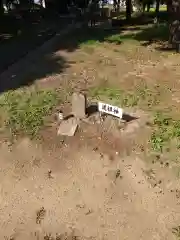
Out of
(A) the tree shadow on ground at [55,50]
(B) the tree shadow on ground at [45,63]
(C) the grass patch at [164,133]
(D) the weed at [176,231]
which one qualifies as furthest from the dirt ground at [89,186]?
(A) the tree shadow on ground at [55,50]

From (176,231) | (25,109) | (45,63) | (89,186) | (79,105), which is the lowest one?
(176,231)

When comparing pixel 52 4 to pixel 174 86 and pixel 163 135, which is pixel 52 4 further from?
pixel 163 135

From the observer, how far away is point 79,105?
34.9 ft

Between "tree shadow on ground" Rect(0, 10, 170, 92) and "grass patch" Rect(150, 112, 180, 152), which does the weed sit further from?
"tree shadow on ground" Rect(0, 10, 170, 92)

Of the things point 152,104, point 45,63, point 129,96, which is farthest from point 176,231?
point 45,63

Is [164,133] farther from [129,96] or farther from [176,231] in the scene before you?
[176,231]

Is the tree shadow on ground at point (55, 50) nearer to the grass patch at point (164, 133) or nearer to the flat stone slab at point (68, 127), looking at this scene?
the flat stone slab at point (68, 127)

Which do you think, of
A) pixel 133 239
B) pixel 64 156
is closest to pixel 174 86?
pixel 64 156

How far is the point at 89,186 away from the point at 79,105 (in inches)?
105

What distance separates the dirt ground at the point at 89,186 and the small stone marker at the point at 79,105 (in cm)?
29

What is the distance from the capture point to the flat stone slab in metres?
10.4

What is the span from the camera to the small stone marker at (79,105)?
10.5m

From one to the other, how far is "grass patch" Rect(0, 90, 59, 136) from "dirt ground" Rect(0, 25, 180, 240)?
1.50 feet

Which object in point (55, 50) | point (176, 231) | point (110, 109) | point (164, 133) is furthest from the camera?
point (55, 50)
